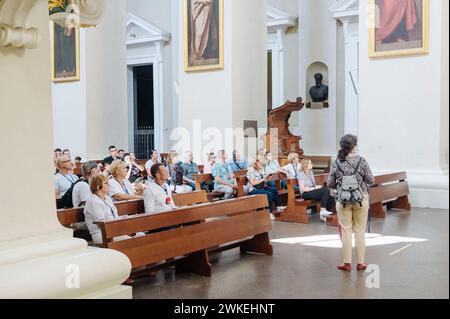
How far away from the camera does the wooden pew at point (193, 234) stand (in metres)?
5.25

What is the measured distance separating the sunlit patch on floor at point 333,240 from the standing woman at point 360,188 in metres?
1.50

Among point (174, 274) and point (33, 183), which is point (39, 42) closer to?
point (33, 183)

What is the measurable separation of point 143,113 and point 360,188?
19.8 meters

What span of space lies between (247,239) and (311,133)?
12.6 metres

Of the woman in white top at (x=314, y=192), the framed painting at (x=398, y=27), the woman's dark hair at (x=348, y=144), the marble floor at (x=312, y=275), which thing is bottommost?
the marble floor at (x=312, y=275)

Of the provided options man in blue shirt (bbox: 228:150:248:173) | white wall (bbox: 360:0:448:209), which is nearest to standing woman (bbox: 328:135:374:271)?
white wall (bbox: 360:0:448:209)

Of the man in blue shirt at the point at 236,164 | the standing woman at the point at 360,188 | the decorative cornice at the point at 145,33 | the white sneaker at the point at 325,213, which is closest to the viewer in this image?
the standing woman at the point at 360,188

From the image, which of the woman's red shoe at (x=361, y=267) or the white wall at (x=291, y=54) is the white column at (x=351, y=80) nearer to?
the white wall at (x=291, y=54)

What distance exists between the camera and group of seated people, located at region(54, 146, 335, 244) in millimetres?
5922

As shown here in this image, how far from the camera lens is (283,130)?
16.8m

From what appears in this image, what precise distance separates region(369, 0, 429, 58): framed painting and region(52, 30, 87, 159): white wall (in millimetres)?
9452

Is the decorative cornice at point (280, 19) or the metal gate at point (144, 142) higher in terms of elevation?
the decorative cornice at point (280, 19)

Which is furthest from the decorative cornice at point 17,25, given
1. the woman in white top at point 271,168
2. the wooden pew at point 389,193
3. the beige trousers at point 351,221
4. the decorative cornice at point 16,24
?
the woman in white top at point 271,168

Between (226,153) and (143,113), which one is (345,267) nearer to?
(226,153)
